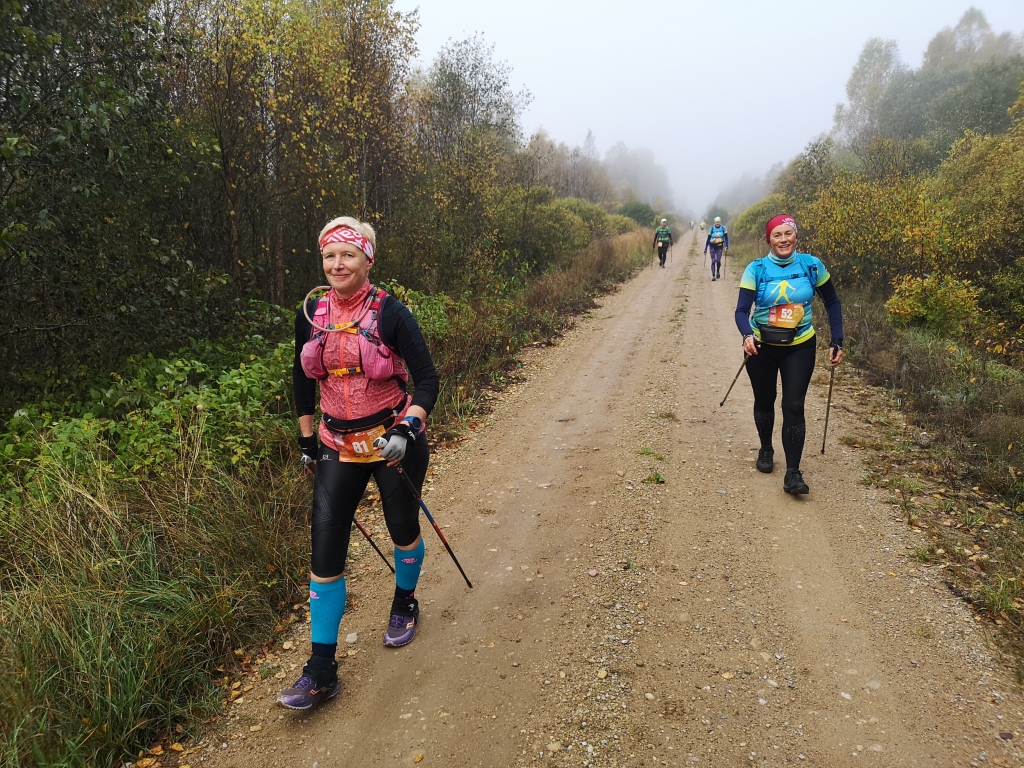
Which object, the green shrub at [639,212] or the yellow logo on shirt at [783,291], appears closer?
the yellow logo on shirt at [783,291]

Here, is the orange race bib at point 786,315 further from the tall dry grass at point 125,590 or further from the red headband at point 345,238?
the tall dry grass at point 125,590

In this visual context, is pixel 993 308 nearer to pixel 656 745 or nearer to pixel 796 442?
pixel 796 442

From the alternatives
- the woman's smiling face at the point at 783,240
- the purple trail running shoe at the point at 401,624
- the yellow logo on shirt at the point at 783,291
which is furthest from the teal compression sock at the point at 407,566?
the woman's smiling face at the point at 783,240

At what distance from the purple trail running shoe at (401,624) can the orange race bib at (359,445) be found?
3.50 feet

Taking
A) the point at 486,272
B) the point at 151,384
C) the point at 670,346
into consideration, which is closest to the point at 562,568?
the point at 151,384

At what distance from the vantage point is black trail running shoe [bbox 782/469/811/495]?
4602 mm

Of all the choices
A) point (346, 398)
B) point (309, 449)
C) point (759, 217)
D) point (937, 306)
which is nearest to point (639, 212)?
point (759, 217)

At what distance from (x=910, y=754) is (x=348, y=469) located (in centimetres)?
281

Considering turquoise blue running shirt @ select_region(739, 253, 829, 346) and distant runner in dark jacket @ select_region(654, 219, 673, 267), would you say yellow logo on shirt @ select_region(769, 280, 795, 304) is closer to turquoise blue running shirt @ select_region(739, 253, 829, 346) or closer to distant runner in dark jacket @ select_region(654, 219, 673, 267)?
turquoise blue running shirt @ select_region(739, 253, 829, 346)

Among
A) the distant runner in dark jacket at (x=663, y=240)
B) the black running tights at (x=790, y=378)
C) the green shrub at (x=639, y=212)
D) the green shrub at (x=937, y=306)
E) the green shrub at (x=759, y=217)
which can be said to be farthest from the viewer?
the green shrub at (x=639, y=212)

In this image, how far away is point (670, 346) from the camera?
10078 mm

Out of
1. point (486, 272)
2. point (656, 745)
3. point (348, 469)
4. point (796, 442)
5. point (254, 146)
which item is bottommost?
point (656, 745)

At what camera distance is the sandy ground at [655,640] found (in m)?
2.50

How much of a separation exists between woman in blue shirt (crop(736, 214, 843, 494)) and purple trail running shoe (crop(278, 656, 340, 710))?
3766 millimetres
